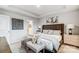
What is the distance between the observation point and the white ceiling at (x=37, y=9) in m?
1.24

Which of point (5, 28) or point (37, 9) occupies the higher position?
point (37, 9)

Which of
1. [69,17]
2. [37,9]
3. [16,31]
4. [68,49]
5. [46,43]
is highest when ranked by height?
[37,9]

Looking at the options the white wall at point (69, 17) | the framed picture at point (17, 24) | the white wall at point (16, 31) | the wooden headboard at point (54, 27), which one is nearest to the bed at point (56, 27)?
the wooden headboard at point (54, 27)

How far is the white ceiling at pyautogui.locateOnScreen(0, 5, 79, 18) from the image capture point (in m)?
1.24

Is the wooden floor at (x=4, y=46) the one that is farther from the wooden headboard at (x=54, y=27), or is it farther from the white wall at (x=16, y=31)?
the wooden headboard at (x=54, y=27)

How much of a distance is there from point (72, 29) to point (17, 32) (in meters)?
1.04

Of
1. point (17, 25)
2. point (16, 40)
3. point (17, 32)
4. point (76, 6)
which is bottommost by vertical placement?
point (16, 40)

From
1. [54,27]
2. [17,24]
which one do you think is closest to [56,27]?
[54,27]

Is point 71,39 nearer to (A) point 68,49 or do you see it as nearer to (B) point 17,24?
(A) point 68,49

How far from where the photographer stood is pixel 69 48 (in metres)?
1.27

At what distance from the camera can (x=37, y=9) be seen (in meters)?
1.33
